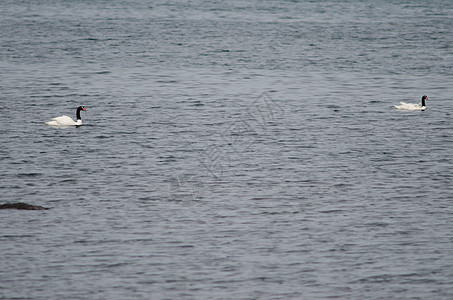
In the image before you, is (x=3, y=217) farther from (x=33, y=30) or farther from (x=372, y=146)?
(x=33, y=30)

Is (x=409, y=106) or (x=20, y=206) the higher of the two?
(x=409, y=106)

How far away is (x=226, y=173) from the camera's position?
24344mm

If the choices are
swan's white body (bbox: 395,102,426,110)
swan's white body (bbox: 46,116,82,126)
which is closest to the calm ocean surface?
swan's white body (bbox: 46,116,82,126)

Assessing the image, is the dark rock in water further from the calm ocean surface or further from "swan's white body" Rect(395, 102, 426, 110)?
"swan's white body" Rect(395, 102, 426, 110)

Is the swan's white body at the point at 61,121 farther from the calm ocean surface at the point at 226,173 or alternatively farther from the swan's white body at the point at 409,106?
the swan's white body at the point at 409,106

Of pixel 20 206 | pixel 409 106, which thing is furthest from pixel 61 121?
pixel 409 106

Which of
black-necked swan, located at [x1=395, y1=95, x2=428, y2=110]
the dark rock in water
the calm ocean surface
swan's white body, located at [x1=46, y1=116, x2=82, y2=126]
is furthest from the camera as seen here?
black-necked swan, located at [x1=395, y1=95, x2=428, y2=110]

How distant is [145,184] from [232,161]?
14.0 ft

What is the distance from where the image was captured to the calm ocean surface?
635 inches

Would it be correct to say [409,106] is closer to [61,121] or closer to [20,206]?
[61,121]

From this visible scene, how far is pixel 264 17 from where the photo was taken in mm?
78812

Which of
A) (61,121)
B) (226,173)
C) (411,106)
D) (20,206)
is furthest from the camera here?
(411,106)

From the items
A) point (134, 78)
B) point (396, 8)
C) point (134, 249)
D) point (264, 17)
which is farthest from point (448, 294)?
point (396, 8)

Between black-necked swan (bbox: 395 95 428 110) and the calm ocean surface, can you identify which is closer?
the calm ocean surface
